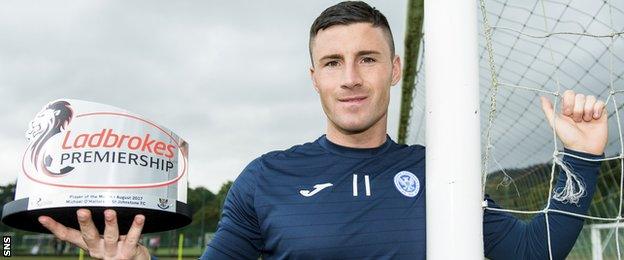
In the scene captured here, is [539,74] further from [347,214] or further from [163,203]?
[163,203]

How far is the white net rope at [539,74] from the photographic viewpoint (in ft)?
7.00

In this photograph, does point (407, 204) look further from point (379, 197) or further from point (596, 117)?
point (596, 117)

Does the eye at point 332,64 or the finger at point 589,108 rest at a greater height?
the eye at point 332,64

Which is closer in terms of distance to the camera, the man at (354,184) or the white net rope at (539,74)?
the man at (354,184)

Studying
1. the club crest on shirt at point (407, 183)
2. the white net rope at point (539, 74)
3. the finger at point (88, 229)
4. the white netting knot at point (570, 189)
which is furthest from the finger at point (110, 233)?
the white netting knot at point (570, 189)

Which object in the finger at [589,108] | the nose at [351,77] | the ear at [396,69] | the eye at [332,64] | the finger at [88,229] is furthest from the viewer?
the ear at [396,69]

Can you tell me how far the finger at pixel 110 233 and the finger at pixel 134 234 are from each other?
30 millimetres

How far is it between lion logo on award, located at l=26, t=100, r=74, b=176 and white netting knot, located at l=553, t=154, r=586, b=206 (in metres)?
1.37

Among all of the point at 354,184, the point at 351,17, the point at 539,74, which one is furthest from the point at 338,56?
the point at 539,74

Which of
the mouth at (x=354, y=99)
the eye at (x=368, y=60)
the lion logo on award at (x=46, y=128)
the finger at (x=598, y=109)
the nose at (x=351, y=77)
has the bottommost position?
the lion logo on award at (x=46, y=128)

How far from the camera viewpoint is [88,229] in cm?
167

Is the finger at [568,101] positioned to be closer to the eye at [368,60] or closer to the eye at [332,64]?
the eye at [368,60]

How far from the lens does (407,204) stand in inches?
75.1

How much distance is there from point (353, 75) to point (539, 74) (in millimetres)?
3097
